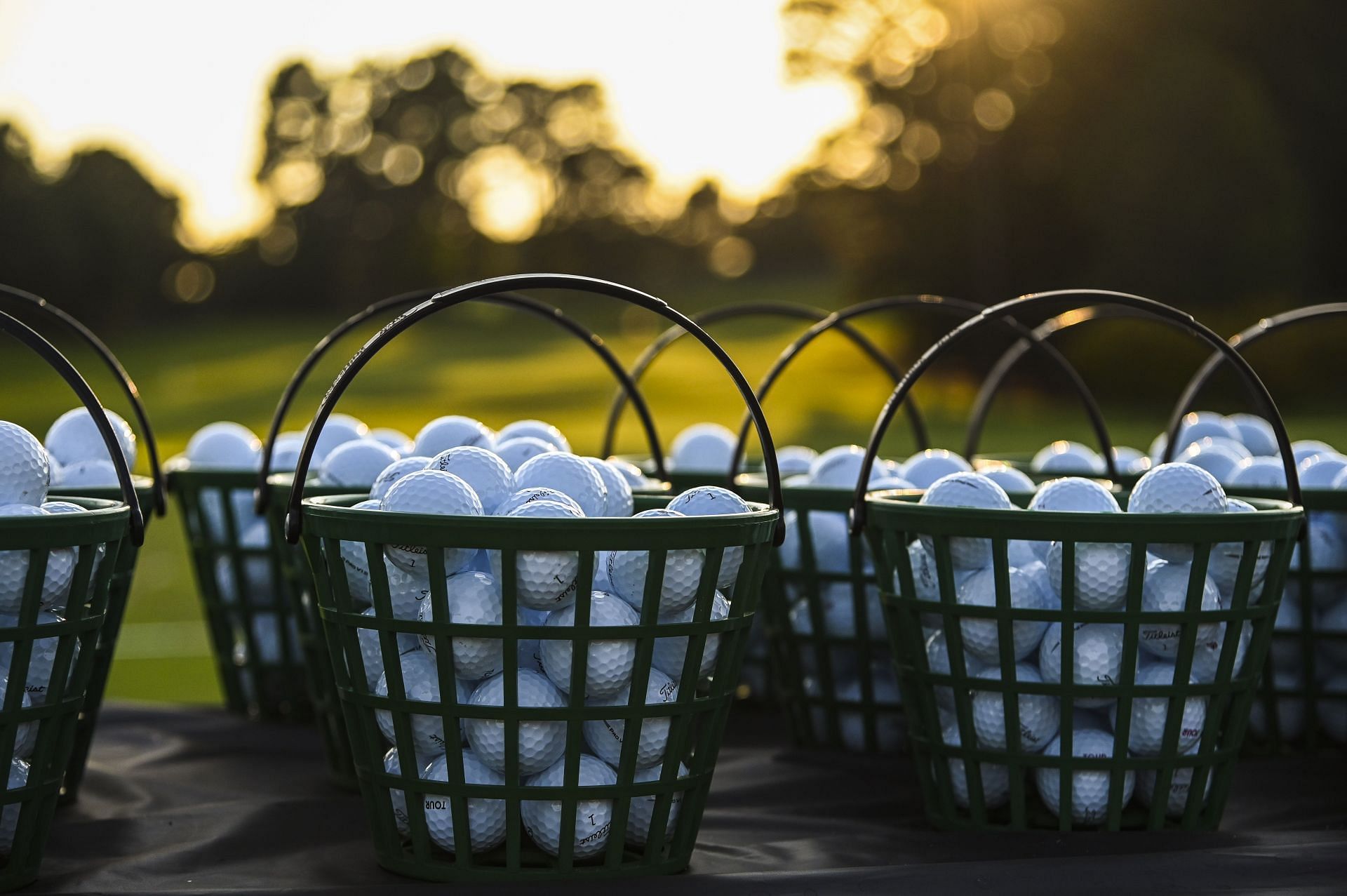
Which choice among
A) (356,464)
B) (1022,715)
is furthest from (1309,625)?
(356,464)

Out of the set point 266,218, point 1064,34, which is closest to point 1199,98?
point 1064,34

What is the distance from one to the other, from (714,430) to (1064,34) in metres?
20.4

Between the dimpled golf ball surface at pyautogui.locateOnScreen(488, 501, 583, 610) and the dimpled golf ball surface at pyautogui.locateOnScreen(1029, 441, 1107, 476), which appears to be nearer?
the dimpled golf ball surface at pyautogui.locateOnScreen(488, 501, 583, 610)

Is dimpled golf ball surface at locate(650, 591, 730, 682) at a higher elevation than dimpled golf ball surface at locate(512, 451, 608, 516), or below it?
below

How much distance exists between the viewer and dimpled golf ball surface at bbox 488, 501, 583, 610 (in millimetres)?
1739

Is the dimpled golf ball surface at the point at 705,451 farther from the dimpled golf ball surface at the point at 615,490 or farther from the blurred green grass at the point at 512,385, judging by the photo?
the blurred green grass at the point at 512,385

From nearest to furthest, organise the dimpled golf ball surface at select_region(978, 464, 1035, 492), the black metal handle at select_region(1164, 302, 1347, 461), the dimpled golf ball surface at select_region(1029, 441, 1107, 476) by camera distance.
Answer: the dimpled golf ball surface at select_region(978, 464, 1035, 492), the black metal handle at select_region(1164, 302, 1347, 461), the dimpled golf ball surface at select_region(1029, 441, 1107, 476)

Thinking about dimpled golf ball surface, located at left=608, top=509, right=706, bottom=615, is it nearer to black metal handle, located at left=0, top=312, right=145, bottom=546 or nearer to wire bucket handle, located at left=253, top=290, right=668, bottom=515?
black metal handle, located at left=0, top=312, right=145, bottom=546

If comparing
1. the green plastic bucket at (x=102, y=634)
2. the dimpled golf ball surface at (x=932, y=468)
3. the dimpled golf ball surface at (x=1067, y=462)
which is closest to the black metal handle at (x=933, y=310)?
the dimpled golf ball surface at (x=1067, y=462)

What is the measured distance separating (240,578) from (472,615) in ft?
4.69

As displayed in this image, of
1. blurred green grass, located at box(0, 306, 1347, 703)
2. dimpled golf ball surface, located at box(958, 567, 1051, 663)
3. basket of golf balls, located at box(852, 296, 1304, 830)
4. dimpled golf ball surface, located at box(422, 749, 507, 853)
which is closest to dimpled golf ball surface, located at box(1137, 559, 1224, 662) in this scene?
basket of golf balls, located at box(852, 296, 1304, 830)

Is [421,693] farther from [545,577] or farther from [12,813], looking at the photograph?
[12,813]

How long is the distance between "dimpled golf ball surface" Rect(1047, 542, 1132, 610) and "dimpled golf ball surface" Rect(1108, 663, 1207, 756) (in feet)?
0.46

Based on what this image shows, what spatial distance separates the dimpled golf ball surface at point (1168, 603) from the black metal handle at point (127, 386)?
1.69 m
